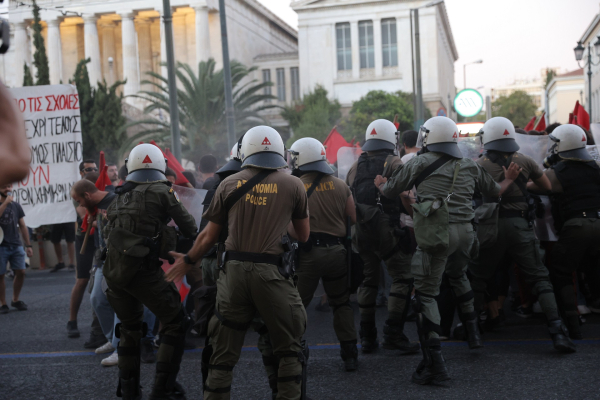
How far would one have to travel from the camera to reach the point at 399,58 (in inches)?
2366

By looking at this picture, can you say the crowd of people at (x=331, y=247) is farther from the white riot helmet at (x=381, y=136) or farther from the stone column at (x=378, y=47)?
the stone column at (x=378, y=47)

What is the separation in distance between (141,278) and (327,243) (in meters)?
1.44

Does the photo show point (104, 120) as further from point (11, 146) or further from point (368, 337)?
point (11, 146)

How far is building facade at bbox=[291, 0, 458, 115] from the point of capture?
59781 millimetres

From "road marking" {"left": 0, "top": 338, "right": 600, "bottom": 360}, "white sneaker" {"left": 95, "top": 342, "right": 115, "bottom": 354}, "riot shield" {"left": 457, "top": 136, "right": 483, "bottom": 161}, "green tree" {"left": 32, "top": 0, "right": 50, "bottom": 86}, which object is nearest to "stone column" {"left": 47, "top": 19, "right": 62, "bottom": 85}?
"green tree" {"left": 32, "top": 0, "right": 50, "bottom": 86}

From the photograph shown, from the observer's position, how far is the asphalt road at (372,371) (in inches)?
179

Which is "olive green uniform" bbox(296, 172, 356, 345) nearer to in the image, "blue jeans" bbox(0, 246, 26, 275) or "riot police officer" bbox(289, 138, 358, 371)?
"riot police officer" bbox(289, 138, 358, 371)

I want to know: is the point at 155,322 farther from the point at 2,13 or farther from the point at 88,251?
the point at 2,13

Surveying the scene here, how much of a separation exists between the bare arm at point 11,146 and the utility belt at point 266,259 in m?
2.48

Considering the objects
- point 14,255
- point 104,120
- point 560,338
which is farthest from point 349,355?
point 104,120

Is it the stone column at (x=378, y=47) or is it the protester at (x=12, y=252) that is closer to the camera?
the protester at (x=12, y=252)

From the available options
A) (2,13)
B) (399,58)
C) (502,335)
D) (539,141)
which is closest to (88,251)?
(502,335)

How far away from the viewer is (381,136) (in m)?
5.68

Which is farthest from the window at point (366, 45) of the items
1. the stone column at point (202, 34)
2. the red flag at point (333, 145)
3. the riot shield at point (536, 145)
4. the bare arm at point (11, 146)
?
the bare arm at point (11, 146)
